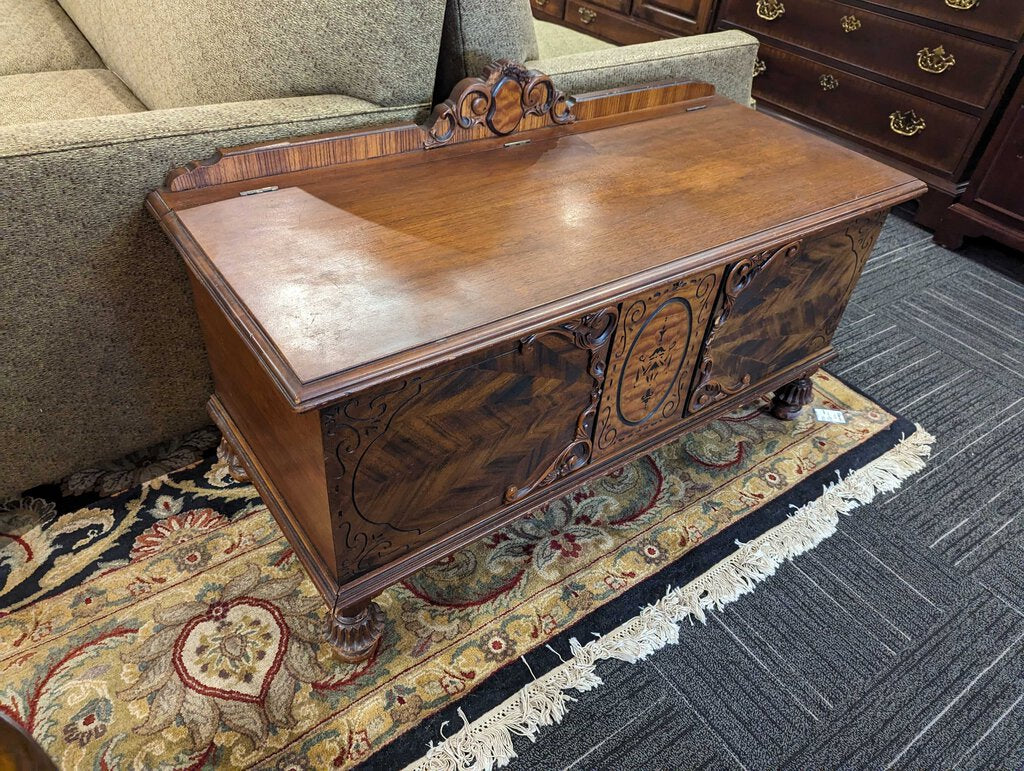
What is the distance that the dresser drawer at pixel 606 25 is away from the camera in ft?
7.66

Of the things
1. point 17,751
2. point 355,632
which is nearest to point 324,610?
point 355,632

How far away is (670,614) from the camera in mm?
984

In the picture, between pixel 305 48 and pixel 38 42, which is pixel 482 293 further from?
pixel 38 42

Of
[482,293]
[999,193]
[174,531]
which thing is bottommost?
[174,531]

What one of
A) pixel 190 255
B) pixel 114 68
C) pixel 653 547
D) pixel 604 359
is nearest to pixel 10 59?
pixel 114 68

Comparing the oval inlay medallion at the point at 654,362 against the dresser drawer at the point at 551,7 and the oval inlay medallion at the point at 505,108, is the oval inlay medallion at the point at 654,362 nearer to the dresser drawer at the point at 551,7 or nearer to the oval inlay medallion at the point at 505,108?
the oval inlay medallion at the point at 505,108

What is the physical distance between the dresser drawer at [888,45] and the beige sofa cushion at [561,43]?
31.0 inches

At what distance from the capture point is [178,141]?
2.77 feet

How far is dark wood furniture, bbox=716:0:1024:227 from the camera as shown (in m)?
1.71

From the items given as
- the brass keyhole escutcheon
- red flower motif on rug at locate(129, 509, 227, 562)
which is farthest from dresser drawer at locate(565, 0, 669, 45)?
red flower motif on rug at locate(129, 509, 227, 562)

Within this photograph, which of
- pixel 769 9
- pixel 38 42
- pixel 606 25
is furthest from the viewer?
pixel 606 25

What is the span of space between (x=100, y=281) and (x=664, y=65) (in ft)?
3.12

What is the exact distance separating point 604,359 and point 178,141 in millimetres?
577

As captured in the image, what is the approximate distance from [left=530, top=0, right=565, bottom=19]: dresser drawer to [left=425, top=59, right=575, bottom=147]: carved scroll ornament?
1781 millimetres
